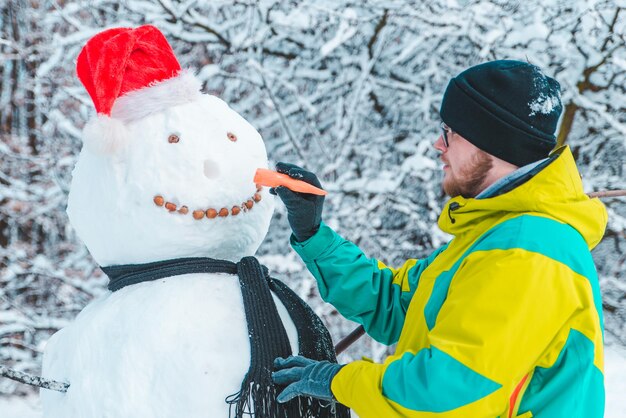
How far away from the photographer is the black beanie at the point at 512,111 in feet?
4.14

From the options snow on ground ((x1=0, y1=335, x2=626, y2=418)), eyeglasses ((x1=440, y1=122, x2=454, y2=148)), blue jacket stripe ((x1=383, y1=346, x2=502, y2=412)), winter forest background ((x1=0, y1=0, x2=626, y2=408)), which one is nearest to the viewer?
blue jacket stripe ((x1=383, y1=346, x2=502, y2=412))

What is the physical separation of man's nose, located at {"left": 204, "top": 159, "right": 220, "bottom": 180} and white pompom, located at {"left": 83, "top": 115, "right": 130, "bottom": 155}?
0.66 ft

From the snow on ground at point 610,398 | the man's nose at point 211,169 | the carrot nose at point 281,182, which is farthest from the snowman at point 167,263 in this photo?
the snow on ground at point 610,398

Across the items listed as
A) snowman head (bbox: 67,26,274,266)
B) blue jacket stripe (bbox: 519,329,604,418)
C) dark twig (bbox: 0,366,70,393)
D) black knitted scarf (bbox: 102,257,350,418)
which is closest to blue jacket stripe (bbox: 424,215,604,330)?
blue jacket stripe (bbox: 519,329,604,418)

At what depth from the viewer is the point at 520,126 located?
4.11 ft

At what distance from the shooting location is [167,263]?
147cm

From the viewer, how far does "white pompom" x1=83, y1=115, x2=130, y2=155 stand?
4.58 feet

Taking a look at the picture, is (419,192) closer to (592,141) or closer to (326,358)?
(592,141)

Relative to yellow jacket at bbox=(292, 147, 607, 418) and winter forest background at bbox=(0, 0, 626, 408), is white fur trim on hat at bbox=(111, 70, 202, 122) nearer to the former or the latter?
yellow jacket at bbox=(292, 147, 607, 418)

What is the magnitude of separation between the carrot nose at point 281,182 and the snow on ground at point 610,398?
Result: 270 cm

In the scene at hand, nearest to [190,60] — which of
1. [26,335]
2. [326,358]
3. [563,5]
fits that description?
[26,335]

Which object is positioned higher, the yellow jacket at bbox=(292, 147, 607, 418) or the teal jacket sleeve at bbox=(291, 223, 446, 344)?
the yellow jacket at bbox=(292, 147, 607, 418)

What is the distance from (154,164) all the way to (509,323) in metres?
0.88

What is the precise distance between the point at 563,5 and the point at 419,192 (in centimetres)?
177
